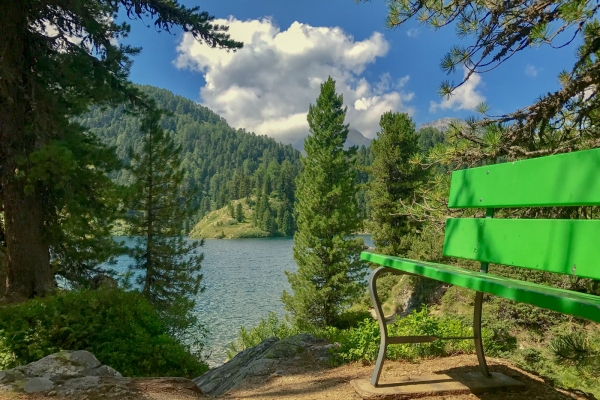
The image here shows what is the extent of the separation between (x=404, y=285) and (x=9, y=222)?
52.2 feet

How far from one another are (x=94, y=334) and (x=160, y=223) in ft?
32.7

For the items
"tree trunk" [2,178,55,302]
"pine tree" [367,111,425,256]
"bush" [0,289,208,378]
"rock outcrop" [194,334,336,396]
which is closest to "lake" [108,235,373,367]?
"pine tree" [367,111,425,256]

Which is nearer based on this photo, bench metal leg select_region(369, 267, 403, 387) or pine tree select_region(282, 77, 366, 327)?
bench metal leg select_region(369, 267, 403, 387)

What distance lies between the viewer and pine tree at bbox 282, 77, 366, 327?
18.3 m

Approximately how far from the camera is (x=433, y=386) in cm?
247

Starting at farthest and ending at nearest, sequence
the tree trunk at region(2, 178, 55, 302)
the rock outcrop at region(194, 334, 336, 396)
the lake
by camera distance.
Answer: the lake → the tree trunk at region(2, 178, 55, 302) → the rock outcrop at region(194, 334, 336, 396)

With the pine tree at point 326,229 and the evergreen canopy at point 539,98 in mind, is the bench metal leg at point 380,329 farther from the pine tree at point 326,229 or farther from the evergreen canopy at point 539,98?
the pine tree at point 326,229

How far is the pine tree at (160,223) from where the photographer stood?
14039 mm

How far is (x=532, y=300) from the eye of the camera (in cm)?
134

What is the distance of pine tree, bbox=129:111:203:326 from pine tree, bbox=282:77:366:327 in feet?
18.9

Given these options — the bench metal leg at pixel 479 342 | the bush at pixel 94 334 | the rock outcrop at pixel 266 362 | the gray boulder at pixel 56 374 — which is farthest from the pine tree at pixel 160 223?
the bench metal leg at pixel 479 342

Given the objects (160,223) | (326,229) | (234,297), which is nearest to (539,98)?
(160,223)

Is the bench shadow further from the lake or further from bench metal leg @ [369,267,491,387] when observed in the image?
the lake

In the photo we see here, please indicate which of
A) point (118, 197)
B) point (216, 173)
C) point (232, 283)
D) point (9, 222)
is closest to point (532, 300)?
point (118, 197)
